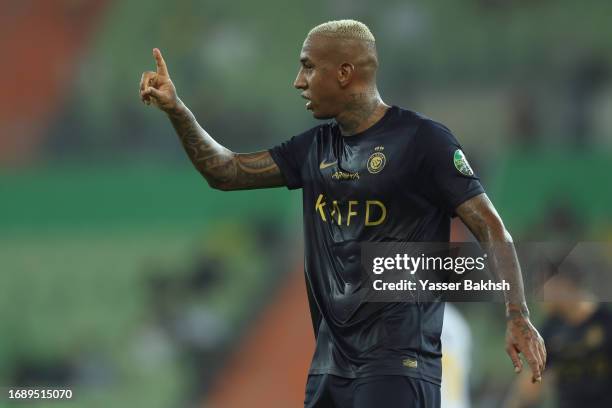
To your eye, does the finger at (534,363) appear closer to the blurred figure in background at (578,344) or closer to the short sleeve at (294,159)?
the short sleeve at (294,159)

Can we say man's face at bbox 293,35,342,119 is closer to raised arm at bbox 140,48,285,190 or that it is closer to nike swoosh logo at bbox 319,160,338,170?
nike swoosh logo at bbox 319,160,338,170

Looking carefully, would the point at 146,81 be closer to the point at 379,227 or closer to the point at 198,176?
the point at 379,227

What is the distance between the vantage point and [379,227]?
443cm

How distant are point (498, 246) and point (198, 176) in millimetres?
9610

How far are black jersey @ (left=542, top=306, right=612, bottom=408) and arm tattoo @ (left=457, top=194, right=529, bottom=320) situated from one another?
12.4 ft

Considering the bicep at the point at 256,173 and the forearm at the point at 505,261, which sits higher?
the bicep at the point at 256,173

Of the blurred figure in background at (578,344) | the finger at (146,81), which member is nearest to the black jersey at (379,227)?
the finger at (146,81)

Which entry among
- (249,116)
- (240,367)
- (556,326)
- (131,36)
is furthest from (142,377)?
(556,326)

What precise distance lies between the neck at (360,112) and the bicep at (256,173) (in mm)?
414

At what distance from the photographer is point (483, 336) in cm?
1262

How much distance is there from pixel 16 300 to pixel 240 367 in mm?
2811

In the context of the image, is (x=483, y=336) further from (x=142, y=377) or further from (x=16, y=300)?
(x=16, y=300)

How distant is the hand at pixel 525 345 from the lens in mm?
4051

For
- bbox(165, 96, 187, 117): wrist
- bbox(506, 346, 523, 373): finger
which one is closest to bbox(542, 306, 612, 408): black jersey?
bbox(506, 346, 523, 373): finger
